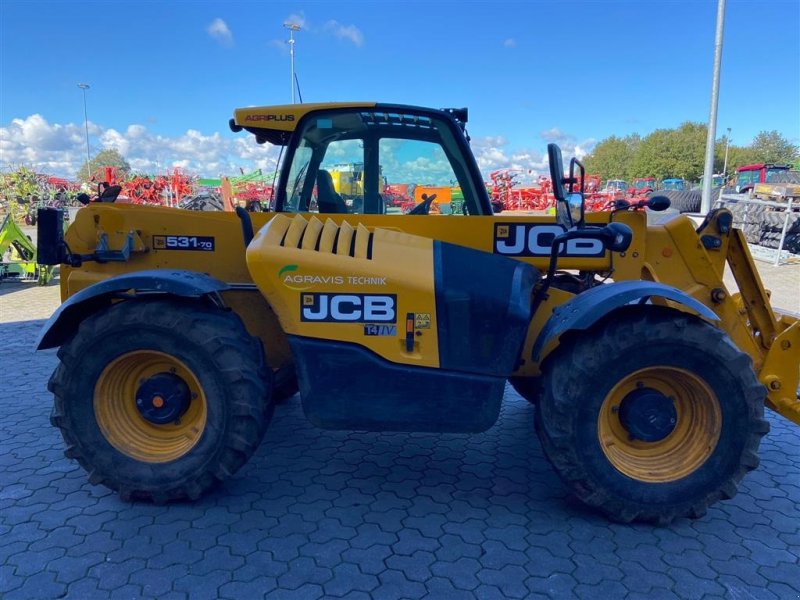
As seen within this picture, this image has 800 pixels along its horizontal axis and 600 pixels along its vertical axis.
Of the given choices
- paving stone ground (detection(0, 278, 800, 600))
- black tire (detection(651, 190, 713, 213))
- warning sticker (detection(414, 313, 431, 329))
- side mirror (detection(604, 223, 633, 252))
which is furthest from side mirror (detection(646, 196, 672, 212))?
black tire (detection(651, 190, 713, 213))

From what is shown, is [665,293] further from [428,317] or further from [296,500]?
[296,500]

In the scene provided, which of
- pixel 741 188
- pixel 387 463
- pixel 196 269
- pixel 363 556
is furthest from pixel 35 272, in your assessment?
pixel 741 188

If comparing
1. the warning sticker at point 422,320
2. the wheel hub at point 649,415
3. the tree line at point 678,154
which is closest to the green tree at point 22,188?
the warning sticker at point 422,320

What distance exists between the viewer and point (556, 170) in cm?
346

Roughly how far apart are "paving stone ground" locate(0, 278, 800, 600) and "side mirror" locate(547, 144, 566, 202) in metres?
1.77

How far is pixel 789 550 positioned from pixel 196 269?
148 inches

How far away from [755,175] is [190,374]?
38.5 meters

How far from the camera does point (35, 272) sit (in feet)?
40.9

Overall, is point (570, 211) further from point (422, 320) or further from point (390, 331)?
point (390, 331)

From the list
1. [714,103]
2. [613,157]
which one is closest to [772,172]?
[714,103]

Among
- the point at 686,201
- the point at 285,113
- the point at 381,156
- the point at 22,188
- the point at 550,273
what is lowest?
the point at 550,273

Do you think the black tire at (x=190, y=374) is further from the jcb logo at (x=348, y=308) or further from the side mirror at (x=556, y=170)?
the side mirror at (x=556, y=170)

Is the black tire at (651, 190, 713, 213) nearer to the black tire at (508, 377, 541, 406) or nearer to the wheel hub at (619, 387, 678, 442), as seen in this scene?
the black tire at (508, 377, 541, 406)

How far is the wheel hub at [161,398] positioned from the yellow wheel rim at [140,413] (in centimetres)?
3
